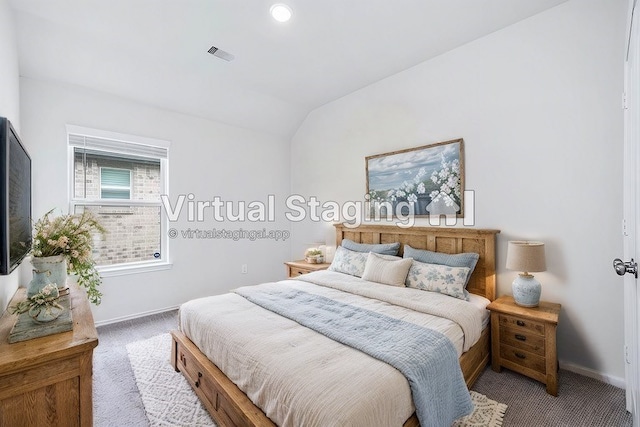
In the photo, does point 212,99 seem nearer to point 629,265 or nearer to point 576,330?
point 629,265

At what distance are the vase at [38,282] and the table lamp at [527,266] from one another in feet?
10.1

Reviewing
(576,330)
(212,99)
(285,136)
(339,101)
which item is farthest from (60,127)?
(576,330)

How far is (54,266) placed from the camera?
159 centimetres

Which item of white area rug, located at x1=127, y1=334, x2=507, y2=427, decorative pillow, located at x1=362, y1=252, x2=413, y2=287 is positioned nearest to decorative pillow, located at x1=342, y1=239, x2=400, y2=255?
decorative pillow, located at x1=362, y1=252, x2=413, y2=287

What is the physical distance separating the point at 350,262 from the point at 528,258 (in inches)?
64.1

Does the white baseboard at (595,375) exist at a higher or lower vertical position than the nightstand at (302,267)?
lower

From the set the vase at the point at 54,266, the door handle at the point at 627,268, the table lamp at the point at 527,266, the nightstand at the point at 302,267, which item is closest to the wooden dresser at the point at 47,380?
the vase at the point at 54,266

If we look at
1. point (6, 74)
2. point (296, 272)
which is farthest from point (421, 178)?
point (6, 74)

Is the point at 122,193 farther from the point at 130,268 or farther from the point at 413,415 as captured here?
the point at 413,415

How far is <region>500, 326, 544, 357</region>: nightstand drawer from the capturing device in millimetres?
2078

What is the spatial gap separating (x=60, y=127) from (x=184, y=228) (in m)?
1.65

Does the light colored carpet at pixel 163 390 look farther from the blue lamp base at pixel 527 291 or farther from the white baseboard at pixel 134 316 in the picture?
the blue lamp base at pixel 527 291

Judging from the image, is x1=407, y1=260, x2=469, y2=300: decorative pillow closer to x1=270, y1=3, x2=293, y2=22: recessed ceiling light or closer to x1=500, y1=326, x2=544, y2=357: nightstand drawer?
x1=500, y1=326, x2=544, y2=357: nightstand drawer

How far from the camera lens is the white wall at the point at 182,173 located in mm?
2908
